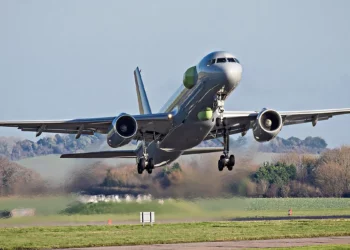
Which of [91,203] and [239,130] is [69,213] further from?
[239,130]

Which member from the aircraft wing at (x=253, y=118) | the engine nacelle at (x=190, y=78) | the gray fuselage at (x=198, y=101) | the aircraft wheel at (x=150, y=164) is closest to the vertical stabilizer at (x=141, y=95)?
the aircraft wheel at (x=150, y=164)

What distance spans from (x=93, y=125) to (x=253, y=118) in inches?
355

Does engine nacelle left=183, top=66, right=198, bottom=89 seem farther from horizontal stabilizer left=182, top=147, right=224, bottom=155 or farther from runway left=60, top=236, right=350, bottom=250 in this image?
horizontal stabilizer left=182, top=147, right=224, bottom=155

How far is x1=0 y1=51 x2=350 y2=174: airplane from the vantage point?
46812mm

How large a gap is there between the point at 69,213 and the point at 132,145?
20.0 ft

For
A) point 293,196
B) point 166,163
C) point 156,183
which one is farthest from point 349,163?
point 166,163

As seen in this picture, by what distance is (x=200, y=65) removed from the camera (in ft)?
156

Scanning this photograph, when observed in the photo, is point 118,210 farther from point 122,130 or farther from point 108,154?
point 122,130

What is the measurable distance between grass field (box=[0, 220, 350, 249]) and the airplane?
4326 mm

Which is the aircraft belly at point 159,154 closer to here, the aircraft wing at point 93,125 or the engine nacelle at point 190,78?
the aircraft wing at point 93,125

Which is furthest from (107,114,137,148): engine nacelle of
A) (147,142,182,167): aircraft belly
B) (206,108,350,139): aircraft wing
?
(206,108,350,139): aircraft wing

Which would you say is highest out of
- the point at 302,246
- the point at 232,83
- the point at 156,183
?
the point at 232,83

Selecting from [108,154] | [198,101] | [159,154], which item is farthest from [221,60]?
[108,154]

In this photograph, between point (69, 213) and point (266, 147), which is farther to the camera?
point (266, 147)
